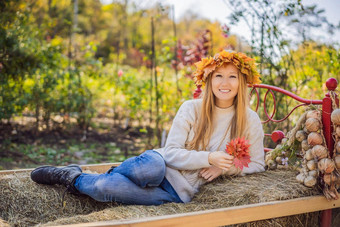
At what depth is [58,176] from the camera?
8.47ft

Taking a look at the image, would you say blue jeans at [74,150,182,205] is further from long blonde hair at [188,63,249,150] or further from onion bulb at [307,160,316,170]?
onion bulb at [307,160,316,170]

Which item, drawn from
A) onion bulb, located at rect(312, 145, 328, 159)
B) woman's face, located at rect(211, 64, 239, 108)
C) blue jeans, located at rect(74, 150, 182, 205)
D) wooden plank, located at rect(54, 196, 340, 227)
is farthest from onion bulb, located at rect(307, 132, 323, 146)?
blue jeans, located at rect(74, 150, 182, 205)

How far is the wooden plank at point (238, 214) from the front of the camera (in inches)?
70.1

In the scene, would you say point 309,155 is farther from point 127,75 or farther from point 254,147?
point 127,75

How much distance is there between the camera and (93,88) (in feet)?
22.4

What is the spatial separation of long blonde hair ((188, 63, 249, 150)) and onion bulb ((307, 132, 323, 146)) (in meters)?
0.47

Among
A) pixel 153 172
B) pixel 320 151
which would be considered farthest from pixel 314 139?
pixel 153 172

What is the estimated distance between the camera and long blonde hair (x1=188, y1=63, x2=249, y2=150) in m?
2.50

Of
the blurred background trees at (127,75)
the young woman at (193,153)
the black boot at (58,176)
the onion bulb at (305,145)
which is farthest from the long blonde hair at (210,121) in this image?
the blurred background trees at (127,75)

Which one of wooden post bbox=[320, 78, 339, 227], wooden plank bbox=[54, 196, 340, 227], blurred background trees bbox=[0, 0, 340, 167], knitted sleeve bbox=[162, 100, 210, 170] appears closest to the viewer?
wooden plank bbox=[54, 196, 340, 227]

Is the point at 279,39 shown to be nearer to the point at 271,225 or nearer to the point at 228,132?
the point at 228,132

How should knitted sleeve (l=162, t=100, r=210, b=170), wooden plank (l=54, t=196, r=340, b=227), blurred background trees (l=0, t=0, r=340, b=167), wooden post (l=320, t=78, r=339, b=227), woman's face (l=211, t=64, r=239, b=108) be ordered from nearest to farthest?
1. wooden plank (l=54, t=196, r=340, b=227)
2. wooden post (l=320, t=78, r=339, b=227)
3. knitted sleeve (l=162, t=100, r=210, b=170)
4. woman's face (l=211, t=64, r=239, b=108)
5. blurred background trees (l=0, t=0, r=340, b=167)

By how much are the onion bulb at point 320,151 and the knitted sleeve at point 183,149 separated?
2.20 ft

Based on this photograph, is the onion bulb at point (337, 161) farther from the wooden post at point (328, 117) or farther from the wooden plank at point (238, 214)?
the wooden plank at point (238, 214)
